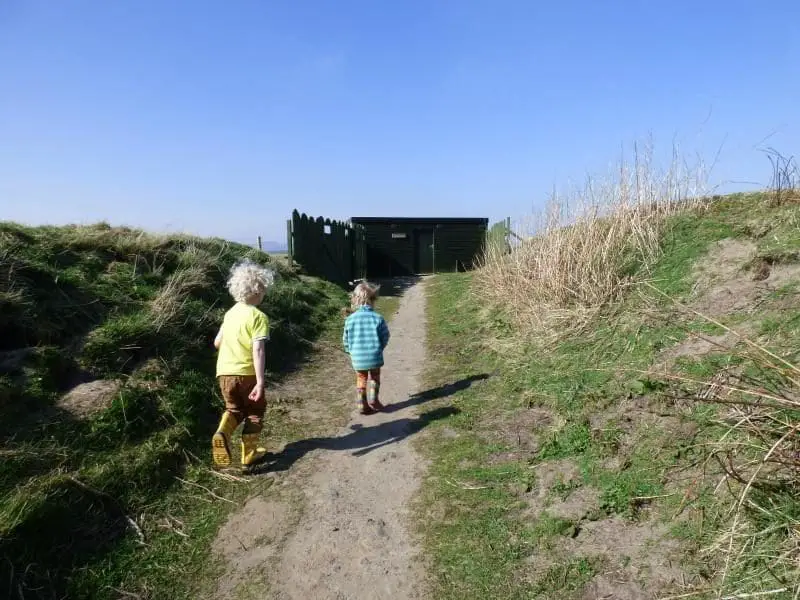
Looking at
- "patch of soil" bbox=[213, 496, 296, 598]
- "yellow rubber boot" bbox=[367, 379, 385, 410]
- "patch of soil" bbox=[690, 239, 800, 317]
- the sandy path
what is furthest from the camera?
"yellow rubber boot" bbox=[367, 379, 385, 410]

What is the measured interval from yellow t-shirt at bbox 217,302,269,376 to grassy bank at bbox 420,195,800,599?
1.75 meters

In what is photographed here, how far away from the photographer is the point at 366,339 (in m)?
5.45

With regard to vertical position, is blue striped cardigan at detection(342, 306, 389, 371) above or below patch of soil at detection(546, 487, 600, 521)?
above

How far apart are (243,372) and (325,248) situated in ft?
38.8

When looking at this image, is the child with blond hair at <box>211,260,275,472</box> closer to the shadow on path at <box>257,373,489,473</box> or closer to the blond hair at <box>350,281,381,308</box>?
the shadow on path at <box>257,373,489,473</box>

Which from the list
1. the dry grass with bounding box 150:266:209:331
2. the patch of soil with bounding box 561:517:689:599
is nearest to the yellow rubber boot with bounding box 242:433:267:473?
the dry grass with bounding box 150:266:209:331

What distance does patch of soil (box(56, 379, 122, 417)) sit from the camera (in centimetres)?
428

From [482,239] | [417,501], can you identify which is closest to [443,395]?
[417,501]

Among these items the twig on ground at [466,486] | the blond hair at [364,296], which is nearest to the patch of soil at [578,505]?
the twig on ground at [466,486]

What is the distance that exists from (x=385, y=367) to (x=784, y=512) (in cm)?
538

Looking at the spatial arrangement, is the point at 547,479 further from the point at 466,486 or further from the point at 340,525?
the point at 340,525

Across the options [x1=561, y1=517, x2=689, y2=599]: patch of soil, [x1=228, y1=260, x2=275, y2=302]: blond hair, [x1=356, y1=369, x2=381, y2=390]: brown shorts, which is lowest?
[x1=561, y1=517, x2=689, y2=599]: patch of soil

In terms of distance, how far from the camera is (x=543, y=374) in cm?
548

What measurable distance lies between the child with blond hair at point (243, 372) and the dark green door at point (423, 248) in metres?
20.7
